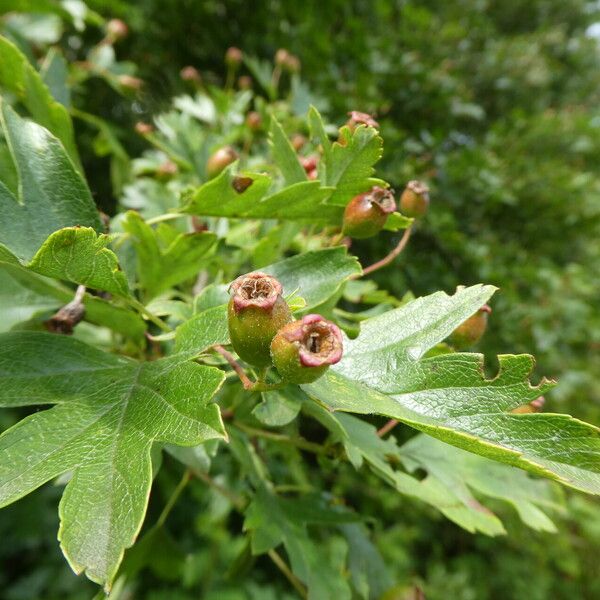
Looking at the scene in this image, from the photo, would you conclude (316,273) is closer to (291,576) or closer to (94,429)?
(94,429)

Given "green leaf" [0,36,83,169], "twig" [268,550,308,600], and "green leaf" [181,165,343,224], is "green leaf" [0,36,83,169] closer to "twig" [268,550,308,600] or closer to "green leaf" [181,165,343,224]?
"green leaf" [181,165,343,224]

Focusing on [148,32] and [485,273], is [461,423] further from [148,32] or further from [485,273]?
[148,32]

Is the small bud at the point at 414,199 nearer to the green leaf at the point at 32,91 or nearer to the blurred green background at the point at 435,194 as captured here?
the green leaf at the point at 32,91

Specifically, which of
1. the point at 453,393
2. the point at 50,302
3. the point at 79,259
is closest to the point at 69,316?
the point at 50,302

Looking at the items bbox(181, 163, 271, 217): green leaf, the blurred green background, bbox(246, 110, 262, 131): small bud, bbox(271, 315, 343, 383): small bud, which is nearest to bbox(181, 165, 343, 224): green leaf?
bbox(181, 163, 271, 217): green leaf

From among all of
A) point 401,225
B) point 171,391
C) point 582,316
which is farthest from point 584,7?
point 171,391

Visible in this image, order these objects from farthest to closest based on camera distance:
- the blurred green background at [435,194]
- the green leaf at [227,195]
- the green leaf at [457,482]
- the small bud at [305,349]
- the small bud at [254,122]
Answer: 1. the blurred green background at [435,194]
2. the small bud at [254,122]
3. the green leaf at [457,482]
4. the green leaf at [227,195]
5. the small bud at [305,349]

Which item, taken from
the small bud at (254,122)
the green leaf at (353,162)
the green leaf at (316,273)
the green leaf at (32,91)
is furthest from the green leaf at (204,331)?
the small bud at (254,122)
